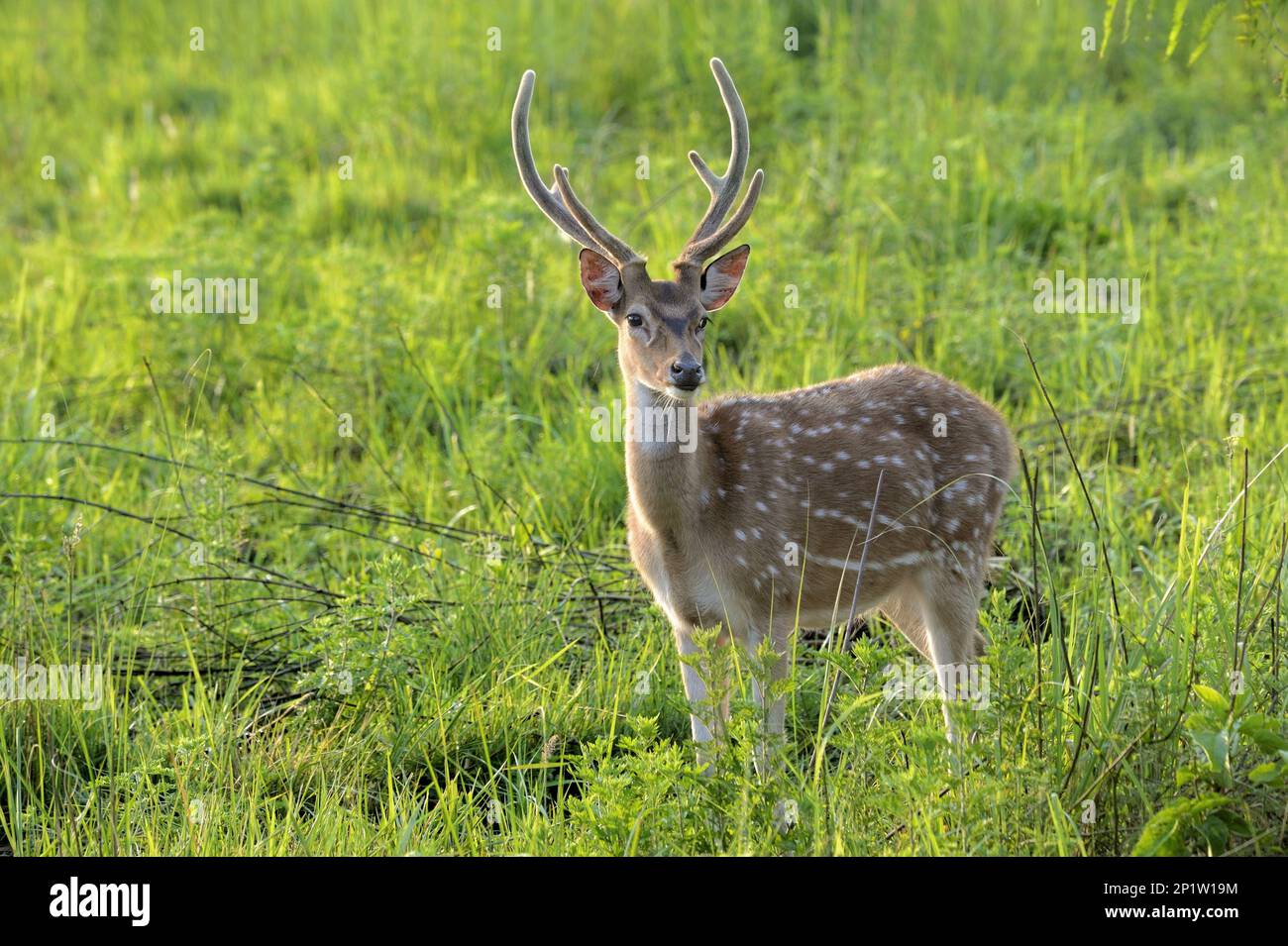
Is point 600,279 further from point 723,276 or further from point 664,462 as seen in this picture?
point 664,462

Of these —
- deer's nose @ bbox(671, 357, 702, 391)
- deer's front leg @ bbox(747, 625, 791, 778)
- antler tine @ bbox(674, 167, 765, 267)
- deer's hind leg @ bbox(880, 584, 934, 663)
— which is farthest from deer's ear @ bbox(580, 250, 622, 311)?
deer's hind leg @ bbox(880, 584, 934, 663)

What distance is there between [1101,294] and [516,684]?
3911mm

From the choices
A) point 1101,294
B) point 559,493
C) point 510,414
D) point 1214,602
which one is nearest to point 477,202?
point 510,414

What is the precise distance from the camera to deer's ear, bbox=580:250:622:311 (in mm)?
5176

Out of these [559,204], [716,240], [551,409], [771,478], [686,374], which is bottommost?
[771,478]

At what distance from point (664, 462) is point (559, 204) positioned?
3.02 feet

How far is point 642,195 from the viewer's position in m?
9.14

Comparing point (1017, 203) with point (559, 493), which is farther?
point (1017, 203)

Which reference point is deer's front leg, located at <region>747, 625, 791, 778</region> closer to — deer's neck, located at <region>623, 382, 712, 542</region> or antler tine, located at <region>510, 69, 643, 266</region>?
deer's neck, located at <region>623, 382, 712, 542</region>

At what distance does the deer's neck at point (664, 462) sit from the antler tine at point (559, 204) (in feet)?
1.51

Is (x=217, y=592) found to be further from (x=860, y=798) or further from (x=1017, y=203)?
(x=1017, y=203)

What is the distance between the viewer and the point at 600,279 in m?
5.23

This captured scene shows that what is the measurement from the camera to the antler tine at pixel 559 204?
16.7ft

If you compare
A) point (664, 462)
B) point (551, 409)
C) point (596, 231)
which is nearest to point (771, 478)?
point (664, 462)
